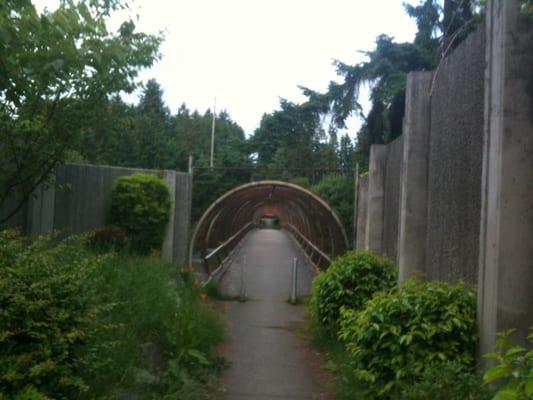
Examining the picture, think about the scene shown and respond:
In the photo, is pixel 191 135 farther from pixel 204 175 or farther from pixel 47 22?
pixel 47 22

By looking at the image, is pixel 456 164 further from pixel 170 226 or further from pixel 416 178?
pixel 170 226

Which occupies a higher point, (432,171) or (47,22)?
(47,22)

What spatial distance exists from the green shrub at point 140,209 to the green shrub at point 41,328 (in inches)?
335

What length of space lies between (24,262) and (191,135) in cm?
6903

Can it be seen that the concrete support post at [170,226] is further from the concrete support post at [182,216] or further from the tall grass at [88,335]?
the tall grass at [88,335]

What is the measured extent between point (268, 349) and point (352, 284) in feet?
4.46

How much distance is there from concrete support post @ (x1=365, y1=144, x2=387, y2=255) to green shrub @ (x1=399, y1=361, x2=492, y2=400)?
5754 mm

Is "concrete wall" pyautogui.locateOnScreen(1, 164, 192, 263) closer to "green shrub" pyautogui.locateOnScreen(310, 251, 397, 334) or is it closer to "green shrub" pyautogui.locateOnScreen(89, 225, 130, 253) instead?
"green shrub" pyautogui.locateOnScreen(89, 225, 130, 253)

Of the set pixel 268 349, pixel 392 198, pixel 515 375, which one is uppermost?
pixel 392 198

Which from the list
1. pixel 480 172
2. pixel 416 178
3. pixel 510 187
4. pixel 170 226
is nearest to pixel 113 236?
pixel 170 226

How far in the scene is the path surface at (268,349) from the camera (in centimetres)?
722

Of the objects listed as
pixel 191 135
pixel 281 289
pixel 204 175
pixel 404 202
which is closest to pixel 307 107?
pixel 204 175

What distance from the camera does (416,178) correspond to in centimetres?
785

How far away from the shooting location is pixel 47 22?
6.14m
